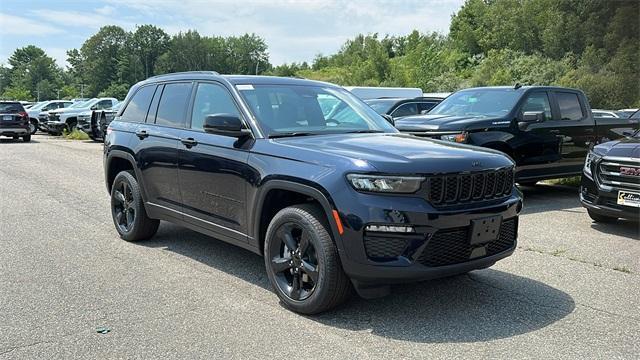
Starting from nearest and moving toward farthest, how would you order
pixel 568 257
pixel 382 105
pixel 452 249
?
pixel 452 249 < pixel 568 257 < pixel 382 105

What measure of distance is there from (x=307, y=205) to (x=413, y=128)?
16.1ft

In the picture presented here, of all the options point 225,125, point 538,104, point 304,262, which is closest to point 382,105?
point 538,104

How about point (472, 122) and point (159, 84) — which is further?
point (472, 122)

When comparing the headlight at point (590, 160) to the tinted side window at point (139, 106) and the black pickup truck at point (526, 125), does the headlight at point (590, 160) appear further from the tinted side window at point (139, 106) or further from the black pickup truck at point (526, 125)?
the tinted side window at point (139, 106)

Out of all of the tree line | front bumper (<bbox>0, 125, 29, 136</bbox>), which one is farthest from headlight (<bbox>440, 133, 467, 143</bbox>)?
the tree line

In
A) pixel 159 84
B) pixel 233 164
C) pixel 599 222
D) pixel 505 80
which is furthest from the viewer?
pixel 505 80

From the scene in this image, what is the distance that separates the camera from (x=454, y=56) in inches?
3452

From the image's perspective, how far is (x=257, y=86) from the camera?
5.23 m

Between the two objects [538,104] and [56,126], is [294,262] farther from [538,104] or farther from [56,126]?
[56,126]

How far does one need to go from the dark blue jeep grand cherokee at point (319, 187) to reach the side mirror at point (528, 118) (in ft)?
13.3

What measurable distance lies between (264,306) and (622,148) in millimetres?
5132

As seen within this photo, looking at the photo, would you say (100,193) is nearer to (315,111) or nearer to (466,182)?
(315,111)

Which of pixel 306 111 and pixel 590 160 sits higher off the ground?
pixel 306 111

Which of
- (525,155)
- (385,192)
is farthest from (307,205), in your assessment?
(525,155)
